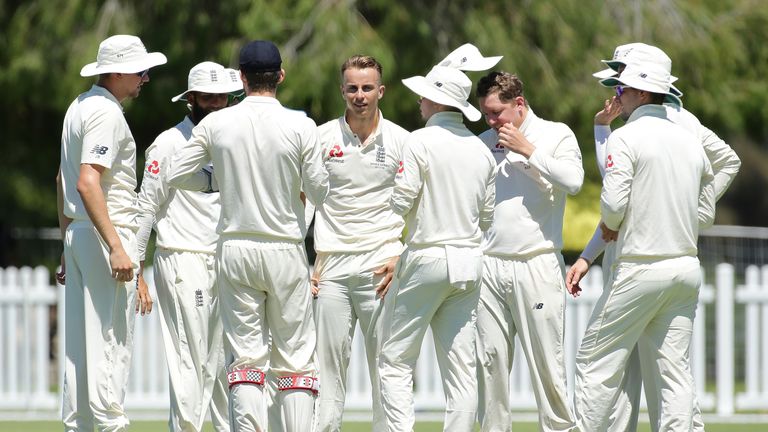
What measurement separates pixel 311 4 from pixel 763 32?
509 cm

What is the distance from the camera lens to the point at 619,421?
7.91 meters

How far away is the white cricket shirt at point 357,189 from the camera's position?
7.93 meters

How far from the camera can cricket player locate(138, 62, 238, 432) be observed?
8.20 m

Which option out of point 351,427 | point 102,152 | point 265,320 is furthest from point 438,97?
point 351,427

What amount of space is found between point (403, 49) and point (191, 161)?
19.9ft

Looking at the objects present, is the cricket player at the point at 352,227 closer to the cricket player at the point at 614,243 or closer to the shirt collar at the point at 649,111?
the cricket player at the point at 614,243

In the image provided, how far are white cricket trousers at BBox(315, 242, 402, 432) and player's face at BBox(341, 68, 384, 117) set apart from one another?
32.7 inches

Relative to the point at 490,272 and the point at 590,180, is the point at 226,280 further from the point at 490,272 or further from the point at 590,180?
the point at 590,180

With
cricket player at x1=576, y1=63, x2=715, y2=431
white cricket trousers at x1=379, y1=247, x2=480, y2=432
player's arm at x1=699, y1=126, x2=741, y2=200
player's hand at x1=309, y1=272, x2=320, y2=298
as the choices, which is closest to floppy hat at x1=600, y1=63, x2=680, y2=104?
cricket player at x1=576, y1=63, x2=715, y2=431

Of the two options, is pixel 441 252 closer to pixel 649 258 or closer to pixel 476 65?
pixel 649 258

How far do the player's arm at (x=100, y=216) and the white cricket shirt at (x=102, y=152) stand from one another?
8 cm

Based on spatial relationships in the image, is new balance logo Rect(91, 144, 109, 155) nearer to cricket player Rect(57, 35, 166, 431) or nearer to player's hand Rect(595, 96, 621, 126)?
cricket player Rect(57, 35, 166, 431)

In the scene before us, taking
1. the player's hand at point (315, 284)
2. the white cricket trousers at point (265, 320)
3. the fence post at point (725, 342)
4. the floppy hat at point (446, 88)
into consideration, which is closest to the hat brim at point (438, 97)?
the floppy hat at point (446, 88)

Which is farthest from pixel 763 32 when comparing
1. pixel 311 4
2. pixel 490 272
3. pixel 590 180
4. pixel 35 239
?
pixel 35 239
